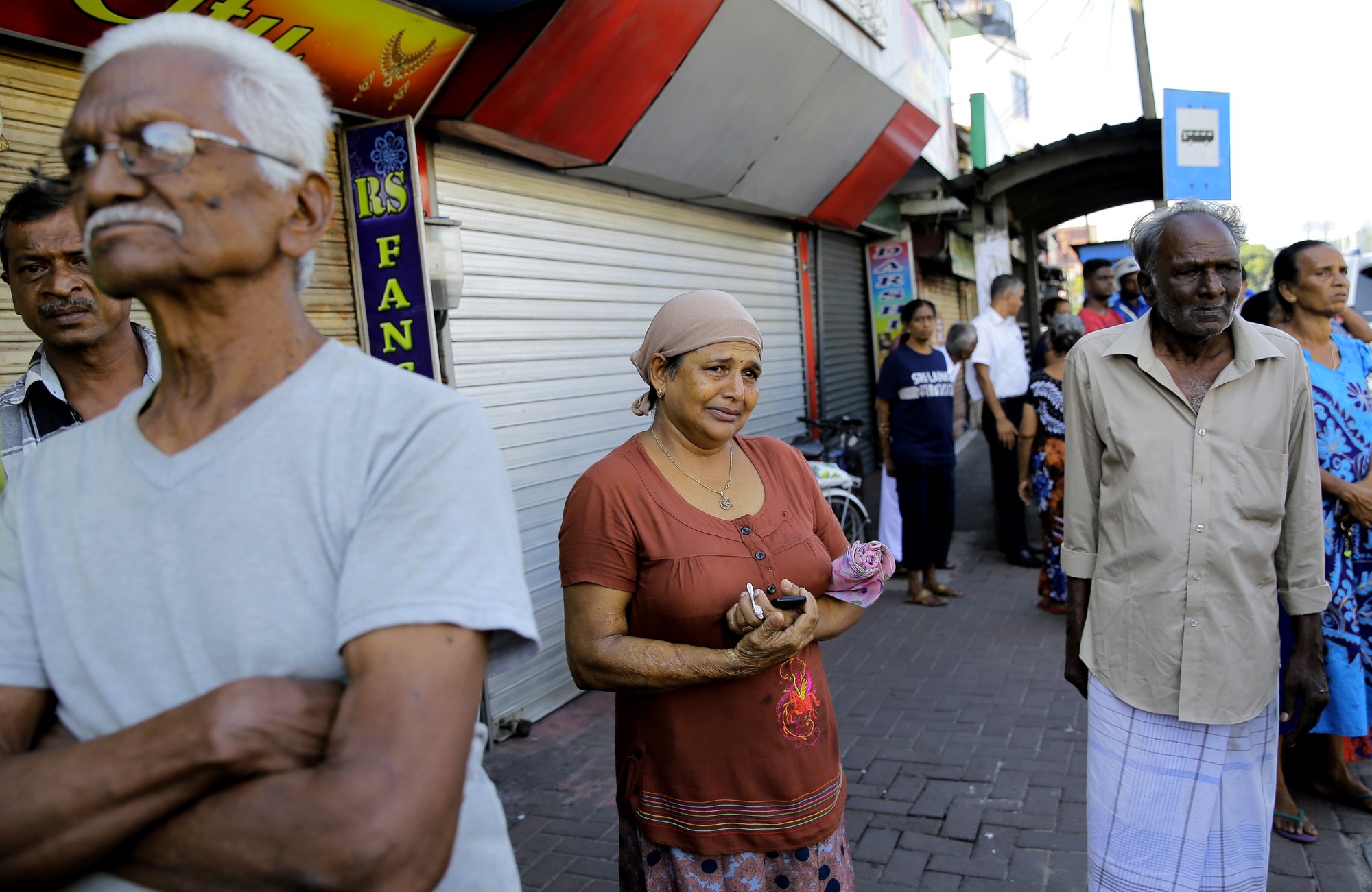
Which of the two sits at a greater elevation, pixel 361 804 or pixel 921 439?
pixel 361 804

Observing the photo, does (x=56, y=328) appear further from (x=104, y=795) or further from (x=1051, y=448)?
(x=1051, y=448)

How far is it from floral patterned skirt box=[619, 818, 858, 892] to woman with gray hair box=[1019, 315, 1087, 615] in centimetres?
479

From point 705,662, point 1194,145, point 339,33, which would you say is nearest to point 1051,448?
point 1194,145

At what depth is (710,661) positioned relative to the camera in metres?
2.14

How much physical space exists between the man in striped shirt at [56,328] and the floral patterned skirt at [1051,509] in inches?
226

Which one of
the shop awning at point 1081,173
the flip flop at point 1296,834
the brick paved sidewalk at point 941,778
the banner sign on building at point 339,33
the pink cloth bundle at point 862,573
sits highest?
the shop awning at point 1081,173

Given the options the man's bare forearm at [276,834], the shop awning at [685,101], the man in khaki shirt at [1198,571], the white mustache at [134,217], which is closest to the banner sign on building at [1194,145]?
the shop awning at [685,101]

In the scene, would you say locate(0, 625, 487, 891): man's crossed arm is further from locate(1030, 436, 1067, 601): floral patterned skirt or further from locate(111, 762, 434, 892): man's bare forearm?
locate(1030, 436, 1067, 601): floral patterned skirt

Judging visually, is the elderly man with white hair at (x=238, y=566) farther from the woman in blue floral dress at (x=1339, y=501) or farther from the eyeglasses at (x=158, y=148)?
the woman in blue floral dress at (x=1339, y=501)

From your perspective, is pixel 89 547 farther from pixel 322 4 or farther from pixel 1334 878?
pixel 1334 878

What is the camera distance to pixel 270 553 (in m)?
1.12

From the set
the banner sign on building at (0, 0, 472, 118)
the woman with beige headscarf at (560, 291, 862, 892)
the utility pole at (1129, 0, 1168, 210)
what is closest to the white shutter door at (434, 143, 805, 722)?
the banner sign on building at (0, 0, 472, 118)

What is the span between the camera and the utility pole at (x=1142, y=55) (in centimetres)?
1243

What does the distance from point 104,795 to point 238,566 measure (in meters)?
0.27
